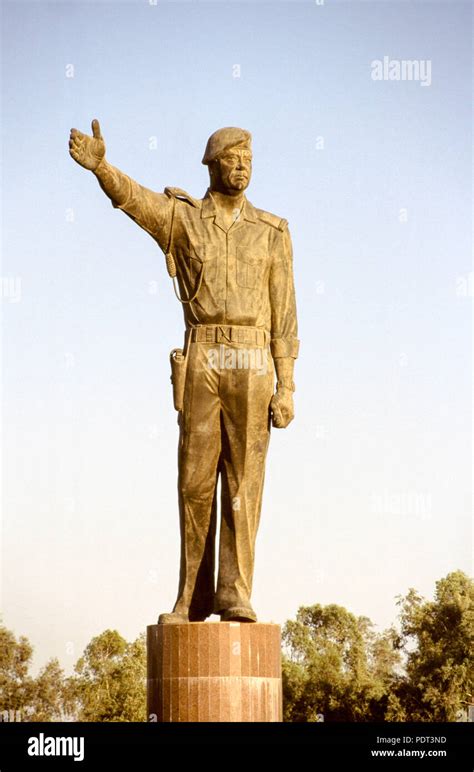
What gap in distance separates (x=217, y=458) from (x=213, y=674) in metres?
2.28

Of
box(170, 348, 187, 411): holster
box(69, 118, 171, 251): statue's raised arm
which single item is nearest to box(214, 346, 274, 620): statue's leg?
box(170, 348, 187, 411): holster

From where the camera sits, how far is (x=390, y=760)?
41.8 ft

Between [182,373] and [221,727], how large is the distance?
3616mm

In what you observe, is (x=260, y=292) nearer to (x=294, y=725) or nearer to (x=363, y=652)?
(x=294, y=725)

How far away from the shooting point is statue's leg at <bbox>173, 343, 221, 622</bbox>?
1415cm

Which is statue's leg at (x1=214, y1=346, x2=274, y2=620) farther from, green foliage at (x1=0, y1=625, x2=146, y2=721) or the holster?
green foliage at (x1=0, y1=625, x2=146, y2=721)

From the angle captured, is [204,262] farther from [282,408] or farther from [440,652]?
[440,652]

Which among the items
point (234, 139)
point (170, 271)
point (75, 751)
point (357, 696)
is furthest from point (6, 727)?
point (357, 696)

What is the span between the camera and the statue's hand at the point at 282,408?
14.3 meters

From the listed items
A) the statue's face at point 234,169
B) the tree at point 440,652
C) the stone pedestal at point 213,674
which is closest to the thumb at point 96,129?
the statue's face at point 234,169

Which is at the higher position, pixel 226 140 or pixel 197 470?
pixel 226 140

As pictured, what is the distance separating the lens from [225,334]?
14109mm

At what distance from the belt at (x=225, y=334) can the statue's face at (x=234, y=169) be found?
4.84ft

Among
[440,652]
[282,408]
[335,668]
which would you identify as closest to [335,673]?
[335,668]
